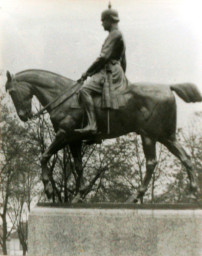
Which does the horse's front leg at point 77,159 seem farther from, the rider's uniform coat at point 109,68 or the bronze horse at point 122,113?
the rider's uniform coat at point 109,68

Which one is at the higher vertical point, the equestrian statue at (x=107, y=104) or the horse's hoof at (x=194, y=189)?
the equestrian statue at (x=107, y=104)

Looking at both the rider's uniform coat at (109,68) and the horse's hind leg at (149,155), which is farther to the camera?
the rider's uniform coat at (109,68)

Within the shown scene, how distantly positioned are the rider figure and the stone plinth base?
6.31 ft

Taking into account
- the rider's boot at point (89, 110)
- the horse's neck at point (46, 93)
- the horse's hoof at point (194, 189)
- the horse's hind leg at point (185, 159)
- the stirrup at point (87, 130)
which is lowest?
the horse's hoof at point (194, 189)

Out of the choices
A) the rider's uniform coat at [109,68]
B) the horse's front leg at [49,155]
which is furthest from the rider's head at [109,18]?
the horse's front leg at [49,155]

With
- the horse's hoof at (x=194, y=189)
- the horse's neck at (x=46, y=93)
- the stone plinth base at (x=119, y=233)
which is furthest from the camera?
the horse's neck at (x=46, y=93)

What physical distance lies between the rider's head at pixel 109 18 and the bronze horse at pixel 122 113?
1.59 metres

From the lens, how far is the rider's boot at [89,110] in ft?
31.7

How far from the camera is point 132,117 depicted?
32.7ft

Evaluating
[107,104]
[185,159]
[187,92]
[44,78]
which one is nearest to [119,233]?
[185,159]

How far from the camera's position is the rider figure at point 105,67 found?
980 cm

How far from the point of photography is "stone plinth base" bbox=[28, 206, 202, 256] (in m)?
8.88

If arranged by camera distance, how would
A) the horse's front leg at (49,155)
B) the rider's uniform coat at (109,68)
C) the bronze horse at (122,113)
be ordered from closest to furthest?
the bronze horse at (122,113)
the horse's front leg at (49,155)
the rider's uniform coat at (109,68)

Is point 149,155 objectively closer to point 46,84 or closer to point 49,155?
point 49,155
